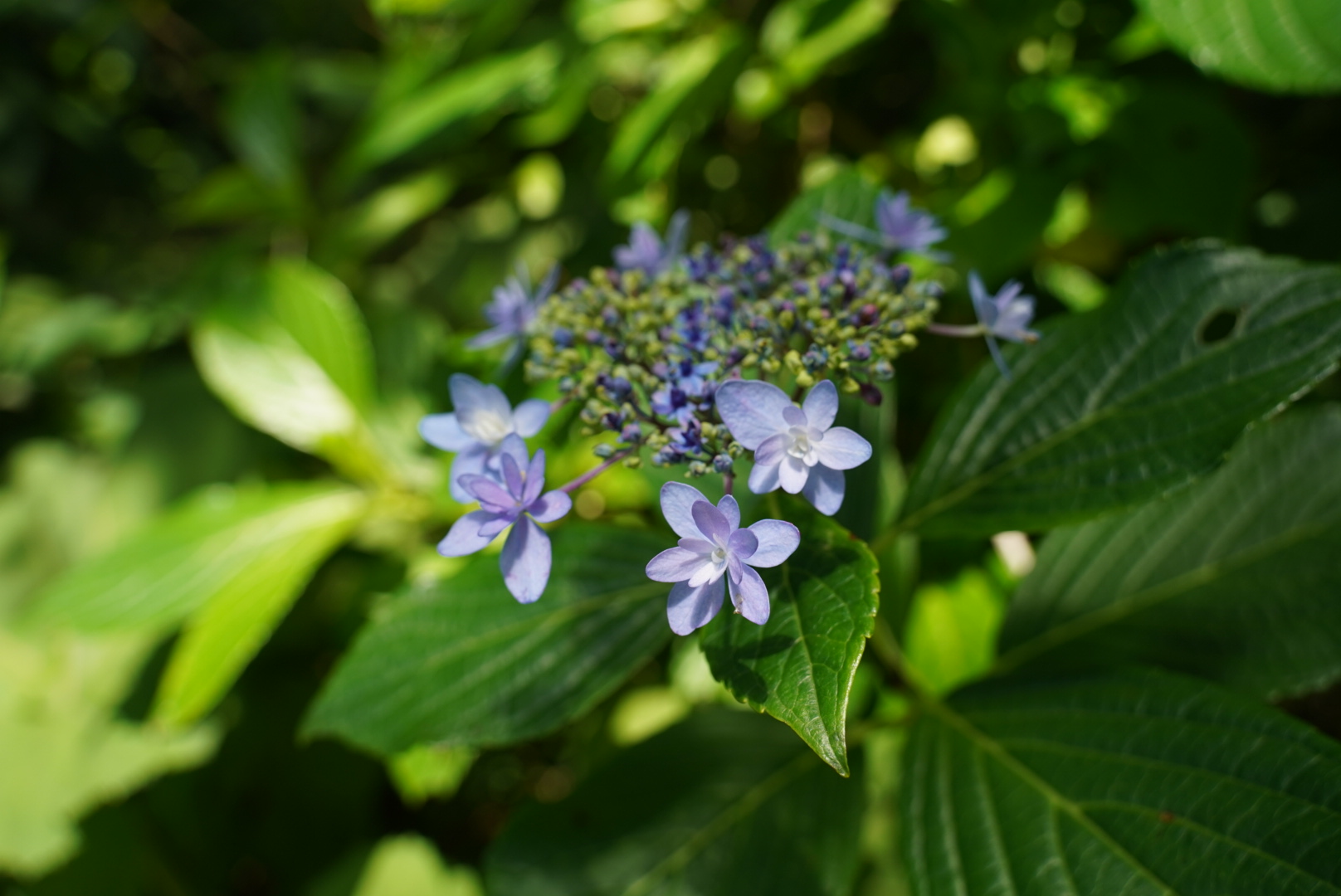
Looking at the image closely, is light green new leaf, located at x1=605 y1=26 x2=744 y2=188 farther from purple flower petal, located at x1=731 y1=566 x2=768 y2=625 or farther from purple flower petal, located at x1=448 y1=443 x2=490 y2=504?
purple flower petal, located at x1=731 y1=566 x2=768 y2=625

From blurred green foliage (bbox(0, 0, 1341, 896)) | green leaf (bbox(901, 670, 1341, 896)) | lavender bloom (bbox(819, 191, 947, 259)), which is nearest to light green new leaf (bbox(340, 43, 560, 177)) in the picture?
blurred green foliage (bbox(0, 0, 1341, 896))

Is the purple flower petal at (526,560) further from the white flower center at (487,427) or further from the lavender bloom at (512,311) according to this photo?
the lavender bloom at (512,311)

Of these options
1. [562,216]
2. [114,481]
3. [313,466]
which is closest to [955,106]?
[562,216]

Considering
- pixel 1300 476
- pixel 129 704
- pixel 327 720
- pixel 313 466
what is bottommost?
pixel 129 704

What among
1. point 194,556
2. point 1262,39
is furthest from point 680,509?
point 194,556

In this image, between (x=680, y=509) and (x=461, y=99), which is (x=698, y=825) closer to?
(x=680, y=509)

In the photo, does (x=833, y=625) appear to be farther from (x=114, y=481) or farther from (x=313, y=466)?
(x=114, y=481)
